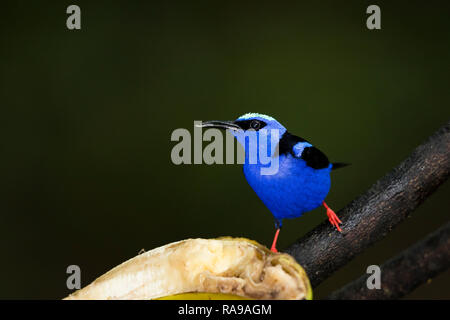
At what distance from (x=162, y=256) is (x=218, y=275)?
0.13m

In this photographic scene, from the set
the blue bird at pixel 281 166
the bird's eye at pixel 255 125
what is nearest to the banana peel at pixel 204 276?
the blue bird at pixel 281 166

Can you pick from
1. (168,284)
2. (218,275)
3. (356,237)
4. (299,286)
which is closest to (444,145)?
(356,237)

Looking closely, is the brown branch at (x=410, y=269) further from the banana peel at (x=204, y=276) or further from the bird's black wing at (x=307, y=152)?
the bird's black wing at (x=307, y=152)

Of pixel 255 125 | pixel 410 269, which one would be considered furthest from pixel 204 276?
pixel 255 125

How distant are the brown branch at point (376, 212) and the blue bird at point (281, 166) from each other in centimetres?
14

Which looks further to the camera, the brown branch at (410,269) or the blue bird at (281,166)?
the blue bird at (281,166)

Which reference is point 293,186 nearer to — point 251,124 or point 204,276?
point 251,124

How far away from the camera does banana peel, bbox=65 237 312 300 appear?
3.42ft

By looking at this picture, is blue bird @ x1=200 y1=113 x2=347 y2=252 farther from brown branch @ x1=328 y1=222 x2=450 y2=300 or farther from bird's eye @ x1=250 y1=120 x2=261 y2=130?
brown branch @ x1=328 y1=222 x2=450 y2=300

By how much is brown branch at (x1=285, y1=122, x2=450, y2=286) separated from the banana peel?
19 centimetres

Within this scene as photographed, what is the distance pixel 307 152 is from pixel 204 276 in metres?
0.51

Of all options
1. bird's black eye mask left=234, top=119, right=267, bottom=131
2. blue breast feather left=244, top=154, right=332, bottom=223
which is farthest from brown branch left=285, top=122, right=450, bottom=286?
bird's black eye mask left=234, top=119, right=267, bottom=131

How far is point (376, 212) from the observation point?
1258 mm

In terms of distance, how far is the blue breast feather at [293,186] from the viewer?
4.55 ft
